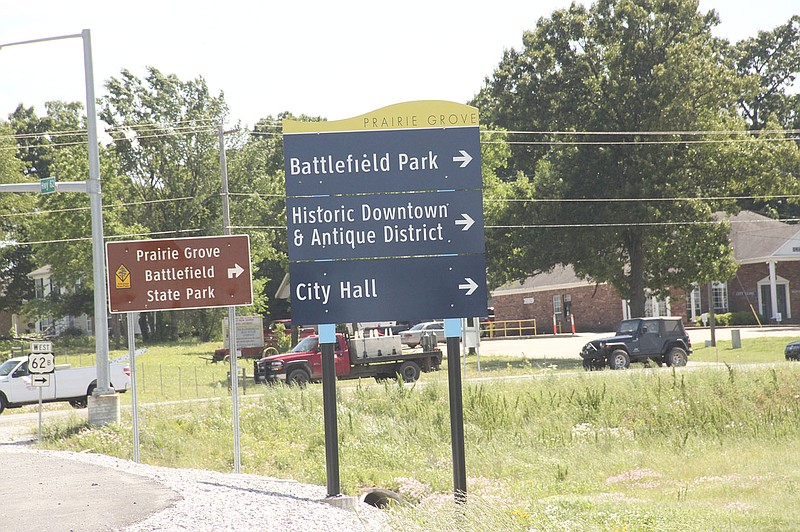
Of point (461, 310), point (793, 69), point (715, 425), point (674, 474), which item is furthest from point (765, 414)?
point (793, 69)

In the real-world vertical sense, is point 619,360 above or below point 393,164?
below

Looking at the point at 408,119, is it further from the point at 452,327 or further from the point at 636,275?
the point at 636,275

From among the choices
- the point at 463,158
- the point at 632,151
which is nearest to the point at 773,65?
the point at 632,151

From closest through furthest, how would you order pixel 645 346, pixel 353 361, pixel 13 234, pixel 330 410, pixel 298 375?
pixel 330 410 < pixel 298 375 < pixel 353 361 < pixel 645 346 < pixel 13 234

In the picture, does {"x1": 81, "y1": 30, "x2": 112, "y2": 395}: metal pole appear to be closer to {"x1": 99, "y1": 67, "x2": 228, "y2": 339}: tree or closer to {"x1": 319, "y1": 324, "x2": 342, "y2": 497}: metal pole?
{"x1": 319, "y1": 324, "x2": 342, "y2": 497}: metal pole

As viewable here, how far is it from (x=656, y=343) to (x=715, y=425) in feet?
46.8

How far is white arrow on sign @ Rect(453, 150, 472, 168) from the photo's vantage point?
11.4m

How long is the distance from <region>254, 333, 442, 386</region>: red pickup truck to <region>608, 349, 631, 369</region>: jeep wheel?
5887mm

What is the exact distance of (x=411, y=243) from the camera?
1140cm

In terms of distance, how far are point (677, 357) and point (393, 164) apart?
931 inches

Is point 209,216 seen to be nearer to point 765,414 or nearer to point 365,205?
point 765,414

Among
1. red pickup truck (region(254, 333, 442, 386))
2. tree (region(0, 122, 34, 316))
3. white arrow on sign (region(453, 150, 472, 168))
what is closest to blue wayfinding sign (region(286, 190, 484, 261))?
white arrow on sign (region(453, 150, 472, 168))

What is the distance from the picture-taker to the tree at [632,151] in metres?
40.6

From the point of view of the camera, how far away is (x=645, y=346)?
3294 cm
